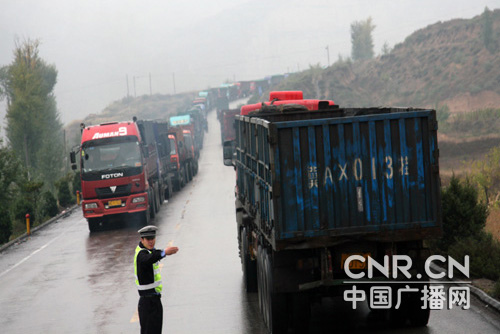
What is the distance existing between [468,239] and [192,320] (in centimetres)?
621

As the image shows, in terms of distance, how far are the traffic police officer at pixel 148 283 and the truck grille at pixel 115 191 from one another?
54.2 feet

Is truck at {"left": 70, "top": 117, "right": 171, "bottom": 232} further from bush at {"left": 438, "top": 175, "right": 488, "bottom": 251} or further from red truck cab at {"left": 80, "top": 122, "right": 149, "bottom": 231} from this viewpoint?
bush at {"left": 438, "top": 175, "right": 488, "bottom": 251}

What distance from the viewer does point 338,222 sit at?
31.5 ft

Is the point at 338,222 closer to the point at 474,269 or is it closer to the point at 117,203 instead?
the point at 474,269

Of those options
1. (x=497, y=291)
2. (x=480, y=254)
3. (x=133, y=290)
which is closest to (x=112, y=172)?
(x=133, y=290)

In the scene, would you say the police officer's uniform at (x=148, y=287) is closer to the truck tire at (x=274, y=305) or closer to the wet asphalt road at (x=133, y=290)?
the truck tire at (x=274, y=305)

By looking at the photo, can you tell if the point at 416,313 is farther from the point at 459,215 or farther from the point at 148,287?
the point at 459,215

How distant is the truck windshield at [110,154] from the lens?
25266 millimetres

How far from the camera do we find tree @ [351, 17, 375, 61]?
151988 millimetres

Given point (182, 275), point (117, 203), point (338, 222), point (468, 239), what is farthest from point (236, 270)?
point (117, 203)

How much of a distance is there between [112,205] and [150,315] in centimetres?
1683

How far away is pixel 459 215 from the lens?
16078 millimetres

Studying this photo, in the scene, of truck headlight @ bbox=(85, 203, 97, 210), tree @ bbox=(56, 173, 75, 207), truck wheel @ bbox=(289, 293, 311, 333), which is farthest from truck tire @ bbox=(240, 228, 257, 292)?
tree @ bbox=(56, 173, 75, 207)

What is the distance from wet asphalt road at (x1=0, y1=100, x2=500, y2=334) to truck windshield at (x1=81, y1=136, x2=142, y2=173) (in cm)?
238
